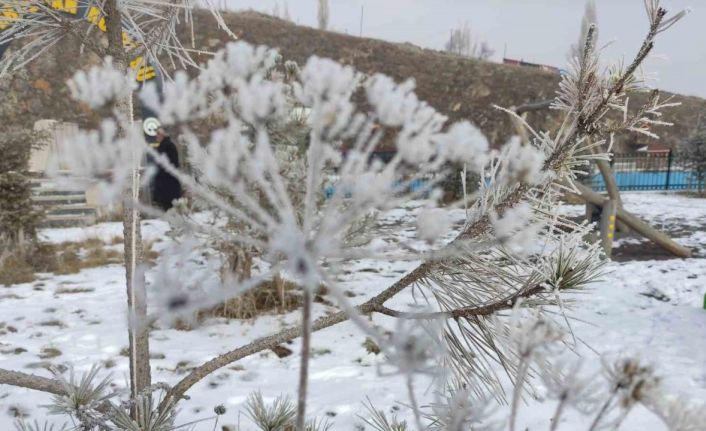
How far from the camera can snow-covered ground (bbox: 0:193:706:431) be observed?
2.87 meters

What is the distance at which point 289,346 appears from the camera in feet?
12.2

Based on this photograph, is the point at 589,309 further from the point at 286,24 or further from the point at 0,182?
the point at 286,24

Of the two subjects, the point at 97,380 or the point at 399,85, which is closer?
the point at 399,85

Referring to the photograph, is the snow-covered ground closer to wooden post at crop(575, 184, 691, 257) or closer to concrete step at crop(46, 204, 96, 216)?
wooden post at crop(575, 184, 691, 257)

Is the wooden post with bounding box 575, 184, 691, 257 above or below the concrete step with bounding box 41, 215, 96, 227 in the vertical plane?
above

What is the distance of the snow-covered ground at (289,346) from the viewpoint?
113 inches

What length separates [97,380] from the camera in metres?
3.04

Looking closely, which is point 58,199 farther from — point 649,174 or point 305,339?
point 649,174

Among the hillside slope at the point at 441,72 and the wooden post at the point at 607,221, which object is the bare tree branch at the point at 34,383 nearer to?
the wooden post at the point at 607,221

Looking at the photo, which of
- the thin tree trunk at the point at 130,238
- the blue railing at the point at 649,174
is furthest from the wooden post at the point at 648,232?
the blue railing at the point at 649,174

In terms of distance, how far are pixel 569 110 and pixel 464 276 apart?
40cm

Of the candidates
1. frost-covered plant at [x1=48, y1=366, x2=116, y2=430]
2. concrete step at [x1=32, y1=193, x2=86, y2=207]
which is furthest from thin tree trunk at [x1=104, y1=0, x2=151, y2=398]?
concrete step at [x1=32, y1=193, x2=86, y2=207]

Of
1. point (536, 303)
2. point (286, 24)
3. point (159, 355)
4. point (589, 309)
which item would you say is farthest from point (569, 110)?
point (286, 24)

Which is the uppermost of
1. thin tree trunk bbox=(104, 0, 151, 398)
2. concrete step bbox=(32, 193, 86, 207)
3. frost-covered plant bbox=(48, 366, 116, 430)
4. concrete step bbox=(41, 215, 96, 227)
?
thin tree trunk bbox=(104, 0, 151, 398)
